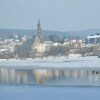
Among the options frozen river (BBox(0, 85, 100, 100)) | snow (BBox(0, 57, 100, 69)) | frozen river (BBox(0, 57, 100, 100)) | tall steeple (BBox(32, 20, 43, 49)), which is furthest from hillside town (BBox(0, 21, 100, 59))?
frozen river (BBox(0, 85, 100, 100))

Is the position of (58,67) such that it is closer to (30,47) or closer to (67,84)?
(30,47)

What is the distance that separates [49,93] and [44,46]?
15.2ft

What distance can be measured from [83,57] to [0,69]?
1787 millimetres

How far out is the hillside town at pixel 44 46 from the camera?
778 centimetres

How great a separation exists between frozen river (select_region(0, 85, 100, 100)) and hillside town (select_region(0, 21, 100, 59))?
341 centimetres

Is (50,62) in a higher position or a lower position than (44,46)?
lower

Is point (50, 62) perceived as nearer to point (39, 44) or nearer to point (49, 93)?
point (39, 44)

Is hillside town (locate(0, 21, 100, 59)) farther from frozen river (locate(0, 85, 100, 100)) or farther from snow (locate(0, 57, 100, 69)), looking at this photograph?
frozen river (locate(0, 85, 100, 100))

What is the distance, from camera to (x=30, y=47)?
27.2 ft

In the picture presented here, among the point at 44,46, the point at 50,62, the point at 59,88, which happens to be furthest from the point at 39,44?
the point at 59,88

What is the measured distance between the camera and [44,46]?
8.48m

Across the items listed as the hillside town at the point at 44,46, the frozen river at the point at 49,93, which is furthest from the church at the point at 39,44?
the frozen river at the point at 49,93

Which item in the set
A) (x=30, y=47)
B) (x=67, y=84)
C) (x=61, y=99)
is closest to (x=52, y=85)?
(x=67, y=84)

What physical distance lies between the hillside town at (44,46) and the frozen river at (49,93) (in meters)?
3.41
